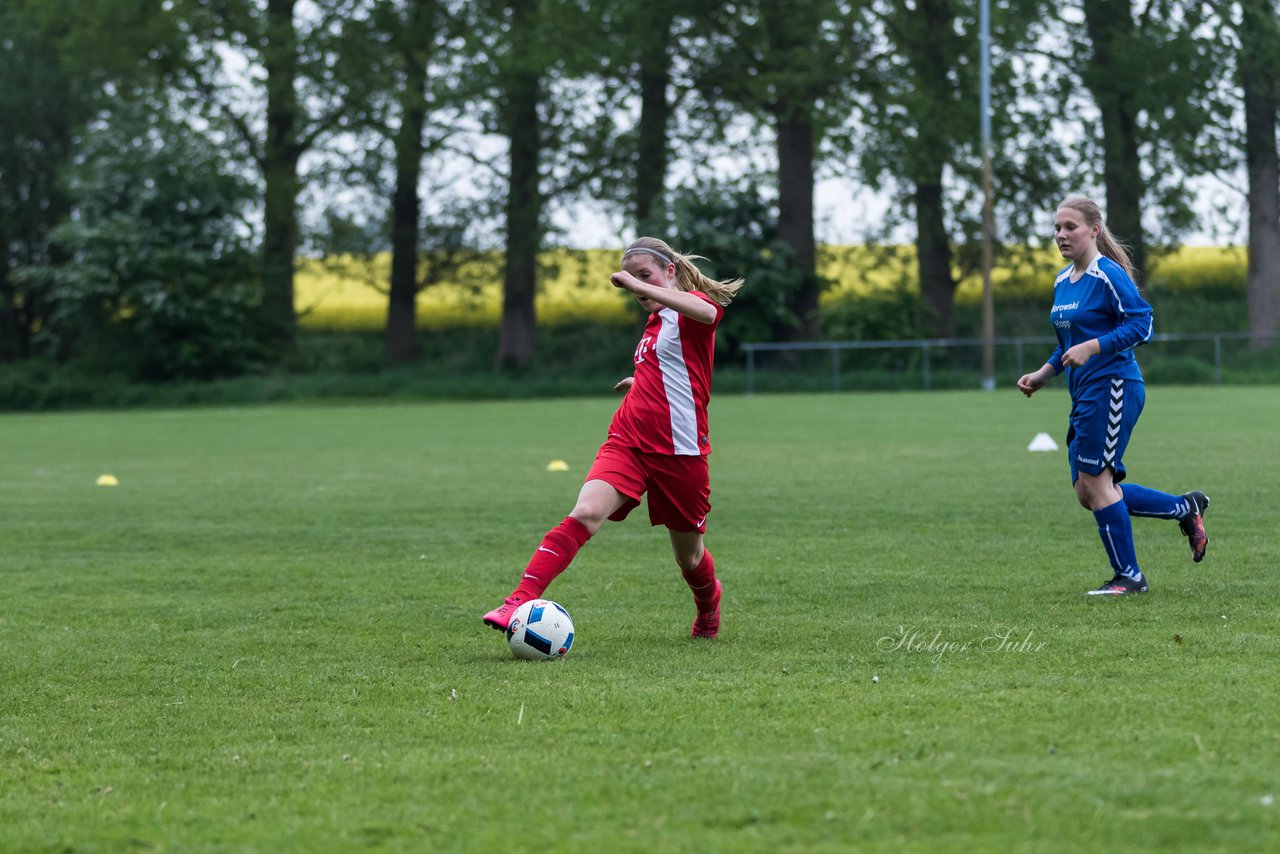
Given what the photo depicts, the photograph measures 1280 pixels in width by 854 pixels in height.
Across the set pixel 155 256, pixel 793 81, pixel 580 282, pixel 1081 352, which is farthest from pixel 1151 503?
pixel 580 282

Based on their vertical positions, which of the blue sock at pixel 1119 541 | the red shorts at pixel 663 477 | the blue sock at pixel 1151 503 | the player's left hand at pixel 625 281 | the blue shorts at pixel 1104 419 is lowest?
the blue sock at pixel 1119 541

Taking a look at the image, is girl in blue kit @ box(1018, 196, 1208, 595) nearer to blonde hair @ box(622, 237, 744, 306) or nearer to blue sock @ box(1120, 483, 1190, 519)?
blue sock @ box(1120, 483, 1190, 519)

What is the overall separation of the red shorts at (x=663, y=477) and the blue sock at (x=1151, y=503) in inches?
94.6

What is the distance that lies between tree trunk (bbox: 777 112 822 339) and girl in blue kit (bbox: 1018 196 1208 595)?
3186cm

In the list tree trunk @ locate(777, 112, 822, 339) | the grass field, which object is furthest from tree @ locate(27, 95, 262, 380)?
the grass field

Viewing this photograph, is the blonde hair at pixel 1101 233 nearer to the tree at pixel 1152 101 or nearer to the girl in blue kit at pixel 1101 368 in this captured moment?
the girl in blue kit at pixel 1101 368

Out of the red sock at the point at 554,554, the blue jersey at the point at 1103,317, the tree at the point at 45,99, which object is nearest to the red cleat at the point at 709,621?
the red sock at the point at 554,554

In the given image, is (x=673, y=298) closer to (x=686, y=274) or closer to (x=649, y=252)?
(x=649, y=252)

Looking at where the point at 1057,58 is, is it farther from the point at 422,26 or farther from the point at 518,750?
the point at 518,750

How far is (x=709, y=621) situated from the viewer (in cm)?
677

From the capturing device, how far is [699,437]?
6.59 meters

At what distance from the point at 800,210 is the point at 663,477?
33.7m

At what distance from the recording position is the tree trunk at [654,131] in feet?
126

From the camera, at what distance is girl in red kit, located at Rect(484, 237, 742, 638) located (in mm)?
6539
